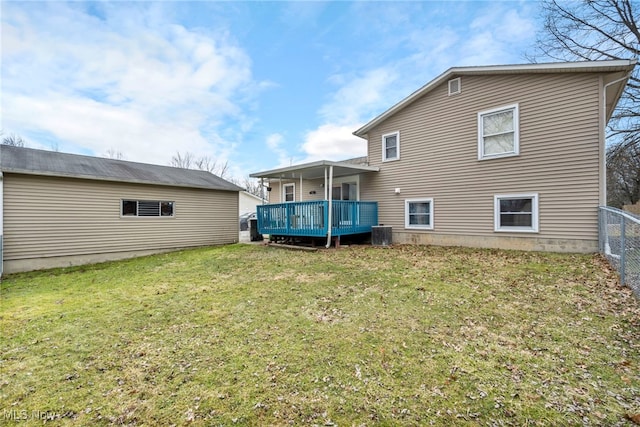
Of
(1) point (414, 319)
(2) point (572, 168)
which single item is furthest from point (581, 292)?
(2) point (572, 168)

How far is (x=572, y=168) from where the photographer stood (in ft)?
24.5

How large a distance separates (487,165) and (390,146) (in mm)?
3819

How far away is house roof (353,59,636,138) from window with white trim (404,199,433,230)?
150 inches

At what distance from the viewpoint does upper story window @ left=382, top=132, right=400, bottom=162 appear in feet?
36.7

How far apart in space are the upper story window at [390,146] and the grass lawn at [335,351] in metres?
6.51

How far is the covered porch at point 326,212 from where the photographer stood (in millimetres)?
9871

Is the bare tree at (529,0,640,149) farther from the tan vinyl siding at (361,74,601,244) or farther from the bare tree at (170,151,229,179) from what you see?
the bare tree at (170,151,229,179)

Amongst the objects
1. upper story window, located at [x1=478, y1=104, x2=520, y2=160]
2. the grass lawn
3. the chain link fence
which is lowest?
the grass lawn

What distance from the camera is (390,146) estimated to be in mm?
11555

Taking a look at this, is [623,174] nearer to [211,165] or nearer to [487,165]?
[487,165]

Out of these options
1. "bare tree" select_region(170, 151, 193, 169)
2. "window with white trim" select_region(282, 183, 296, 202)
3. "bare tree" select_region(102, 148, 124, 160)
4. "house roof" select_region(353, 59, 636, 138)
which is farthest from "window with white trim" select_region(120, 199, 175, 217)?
"bare tree" select_region(170, 151, 193, 169)

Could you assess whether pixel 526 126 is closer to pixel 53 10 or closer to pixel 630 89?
pixel 630 89

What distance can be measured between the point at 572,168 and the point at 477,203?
8.12 ft

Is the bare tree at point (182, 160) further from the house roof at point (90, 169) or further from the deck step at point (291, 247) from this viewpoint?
the deck step at point (291, 247)
